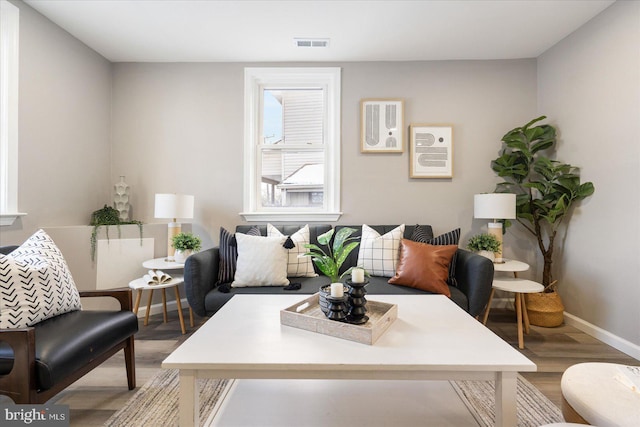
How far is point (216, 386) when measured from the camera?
5.71ft

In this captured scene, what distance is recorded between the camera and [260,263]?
2277mm

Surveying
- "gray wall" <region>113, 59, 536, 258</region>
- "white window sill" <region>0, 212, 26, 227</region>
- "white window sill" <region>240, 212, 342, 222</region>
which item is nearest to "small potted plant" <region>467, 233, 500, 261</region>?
"gray wall" <region>113, 59, 536, 258</region>

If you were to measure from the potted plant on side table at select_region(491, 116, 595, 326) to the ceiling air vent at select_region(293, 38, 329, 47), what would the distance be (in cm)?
197

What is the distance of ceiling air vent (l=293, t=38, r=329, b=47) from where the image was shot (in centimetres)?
266

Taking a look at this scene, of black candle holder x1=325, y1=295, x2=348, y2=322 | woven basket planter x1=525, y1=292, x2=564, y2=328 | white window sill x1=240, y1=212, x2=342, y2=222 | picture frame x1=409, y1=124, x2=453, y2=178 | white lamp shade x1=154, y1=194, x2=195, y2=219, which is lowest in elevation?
woven basket planter x1=525, y1=292, x2=564, y2=328

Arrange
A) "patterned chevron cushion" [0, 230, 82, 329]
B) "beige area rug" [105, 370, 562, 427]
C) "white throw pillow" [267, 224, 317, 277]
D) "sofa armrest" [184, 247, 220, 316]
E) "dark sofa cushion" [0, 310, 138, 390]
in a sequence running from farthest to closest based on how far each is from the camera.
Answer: "white throw pillow" [267, 224, 317, 277] → "sofa armrest" [184, 247, 220, 316] → "beige area rug" [105, 370, 562, 427] → "patterned chevron cushion" [0, 230, 82, 329] → "dark sofa cushion" [0, 310, 138, 390]

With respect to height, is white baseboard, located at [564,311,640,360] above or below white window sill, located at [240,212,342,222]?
below

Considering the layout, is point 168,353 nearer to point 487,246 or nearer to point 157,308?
point 157,308

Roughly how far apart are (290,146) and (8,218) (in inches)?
91.6

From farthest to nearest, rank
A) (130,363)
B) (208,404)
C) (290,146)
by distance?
(290,146), (130,363), (208,404)

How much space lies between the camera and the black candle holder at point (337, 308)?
1.31 meters

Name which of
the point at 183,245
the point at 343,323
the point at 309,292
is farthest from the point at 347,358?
the point at 183,245

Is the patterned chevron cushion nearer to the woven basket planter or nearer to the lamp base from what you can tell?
the lamp base

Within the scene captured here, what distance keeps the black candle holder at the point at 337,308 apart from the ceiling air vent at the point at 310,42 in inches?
93.5
